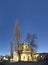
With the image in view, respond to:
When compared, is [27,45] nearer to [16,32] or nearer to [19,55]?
[19,55]

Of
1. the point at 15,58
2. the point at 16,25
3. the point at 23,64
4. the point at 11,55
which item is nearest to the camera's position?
the point at 23,64

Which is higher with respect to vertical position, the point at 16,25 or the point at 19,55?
the point at 16,25

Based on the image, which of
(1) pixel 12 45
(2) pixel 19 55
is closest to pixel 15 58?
(2) pixel 19 55

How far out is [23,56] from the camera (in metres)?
94.4

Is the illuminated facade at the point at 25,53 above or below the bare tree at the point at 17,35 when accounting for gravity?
below

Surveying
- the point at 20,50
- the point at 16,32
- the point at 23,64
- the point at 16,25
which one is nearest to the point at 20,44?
the point at 20,50

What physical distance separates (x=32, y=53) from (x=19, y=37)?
10262 millimetres

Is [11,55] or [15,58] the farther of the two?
[11,55]

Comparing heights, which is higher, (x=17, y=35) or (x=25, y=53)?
(x=17, y=35)

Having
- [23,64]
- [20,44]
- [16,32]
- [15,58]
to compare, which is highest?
[16,32]

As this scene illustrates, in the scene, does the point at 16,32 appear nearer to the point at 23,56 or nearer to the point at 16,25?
the point at 16,25

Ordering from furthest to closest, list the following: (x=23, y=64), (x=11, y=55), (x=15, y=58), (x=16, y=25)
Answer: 1. (x=16, y=25)
2. (x=11, y=55)
3. (x=15, y=58)
4. (x=23, y=64)

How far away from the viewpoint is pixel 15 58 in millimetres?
92500

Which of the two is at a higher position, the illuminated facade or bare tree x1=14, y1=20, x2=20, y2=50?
bare tree x1=14, y1=20, x2=20, y2=50
